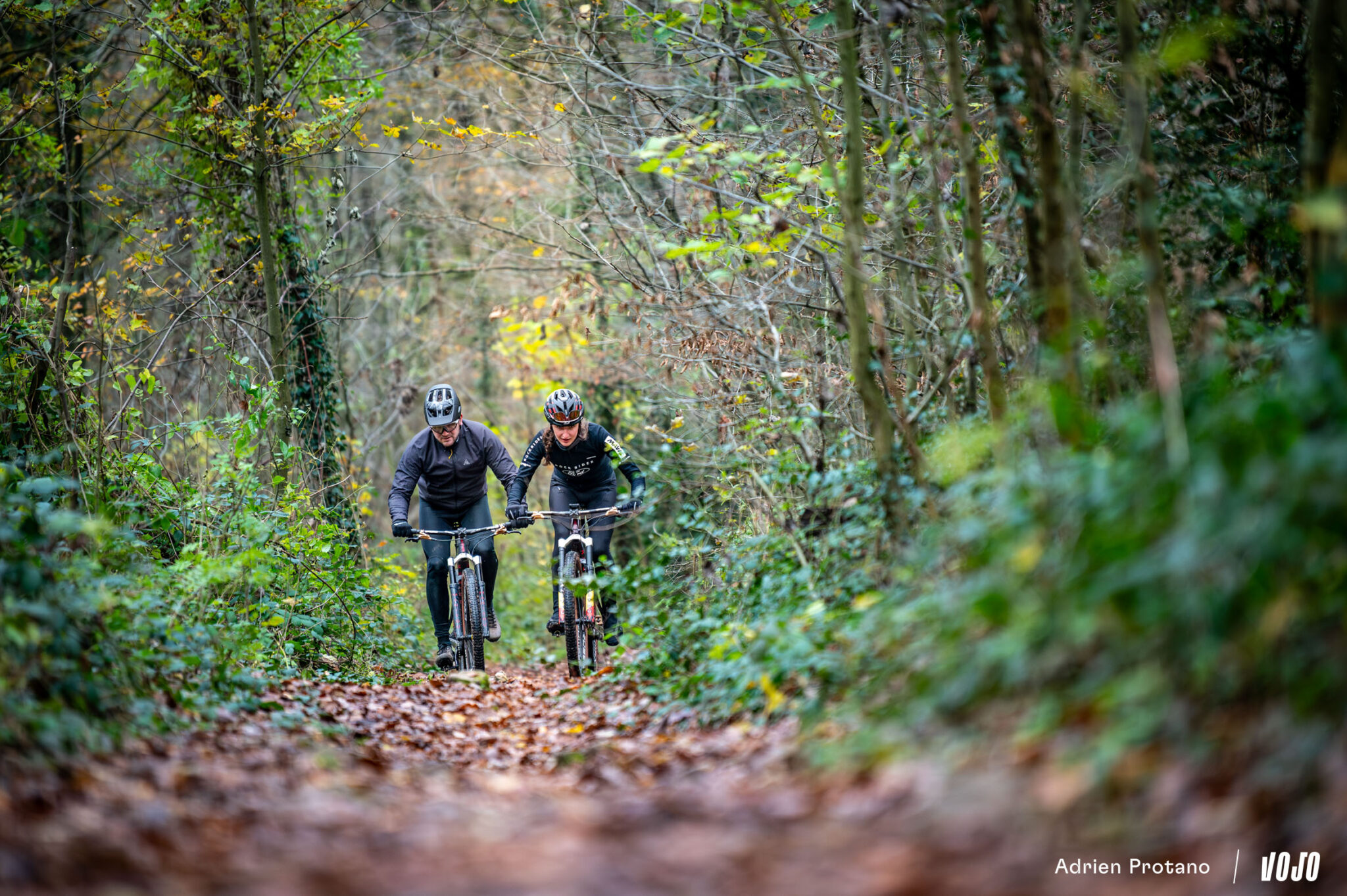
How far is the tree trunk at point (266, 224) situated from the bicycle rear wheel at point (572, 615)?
12.9 feet

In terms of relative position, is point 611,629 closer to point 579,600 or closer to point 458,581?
point 579,600

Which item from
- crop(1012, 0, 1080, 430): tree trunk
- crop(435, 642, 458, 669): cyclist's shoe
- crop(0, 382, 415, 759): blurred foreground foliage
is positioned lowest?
crop(435, 642, 458, 669): cyclist's shoe

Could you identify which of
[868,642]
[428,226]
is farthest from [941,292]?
[428,226]

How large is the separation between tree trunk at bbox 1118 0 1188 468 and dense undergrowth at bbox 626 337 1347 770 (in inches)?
2.9

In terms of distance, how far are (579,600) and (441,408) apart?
7.05 feet

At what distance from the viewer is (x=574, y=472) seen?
10.3m

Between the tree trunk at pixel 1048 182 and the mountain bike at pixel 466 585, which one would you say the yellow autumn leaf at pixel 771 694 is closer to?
the tree trunk at pixel 1048 182

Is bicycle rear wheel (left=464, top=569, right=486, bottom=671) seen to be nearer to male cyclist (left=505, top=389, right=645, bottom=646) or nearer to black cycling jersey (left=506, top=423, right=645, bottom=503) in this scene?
male cyclist (left=505, top=389, right=645, bottom=646)

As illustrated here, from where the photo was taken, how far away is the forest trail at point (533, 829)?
9.29ft

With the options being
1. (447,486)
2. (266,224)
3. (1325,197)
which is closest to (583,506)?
(447,486)

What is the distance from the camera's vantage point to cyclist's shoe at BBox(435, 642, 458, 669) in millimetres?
9945

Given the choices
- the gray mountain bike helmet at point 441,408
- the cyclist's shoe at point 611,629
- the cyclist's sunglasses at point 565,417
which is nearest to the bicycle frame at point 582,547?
the cyclist's shoe at point 611,629

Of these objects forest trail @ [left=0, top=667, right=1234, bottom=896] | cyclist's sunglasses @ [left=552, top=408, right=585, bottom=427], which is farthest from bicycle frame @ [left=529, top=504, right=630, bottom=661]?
forest trail @ [left=0, top=667, right=1234, bottom=896]

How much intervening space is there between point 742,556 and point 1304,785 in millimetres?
5204
